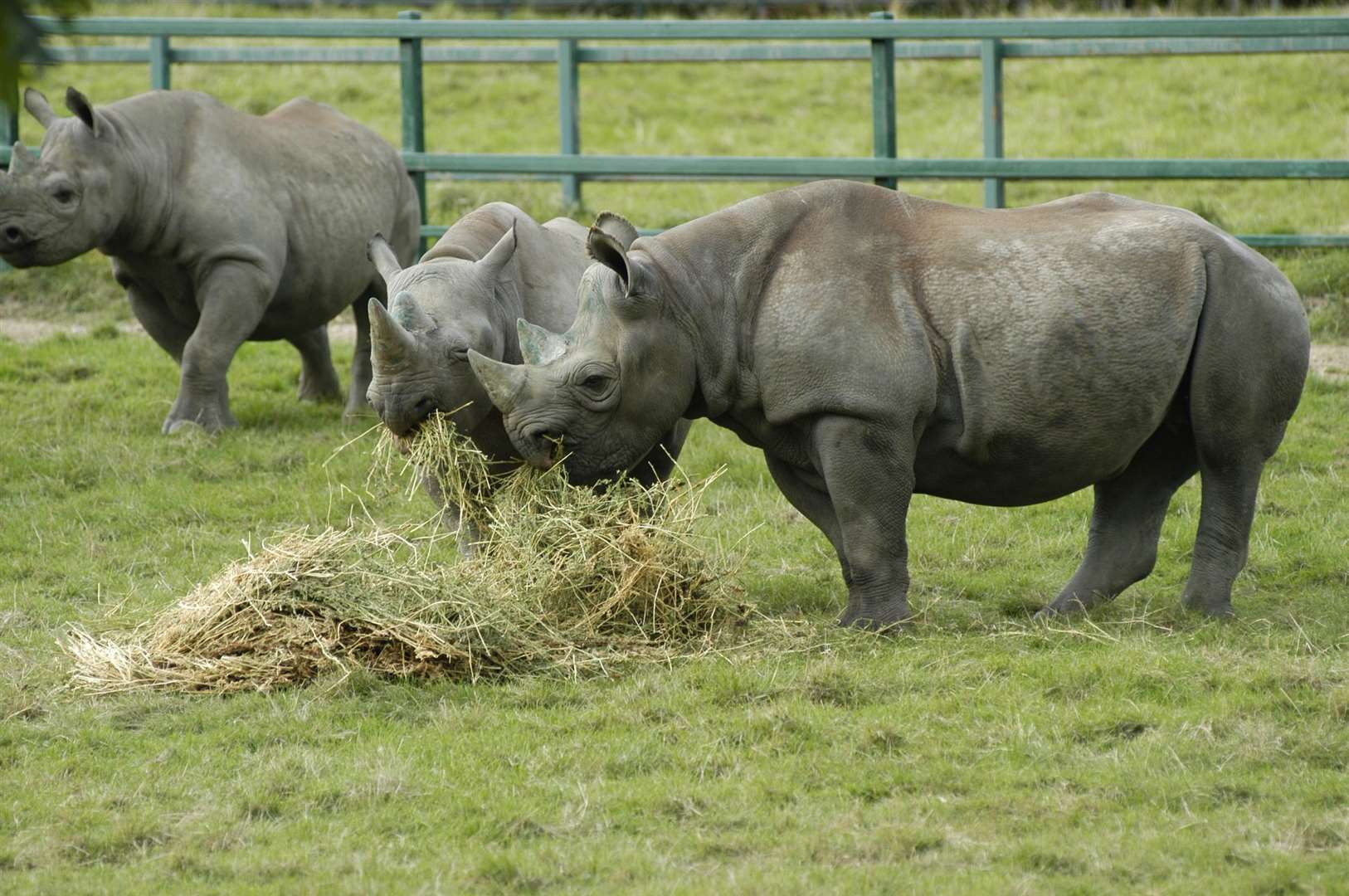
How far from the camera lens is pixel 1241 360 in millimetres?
7434

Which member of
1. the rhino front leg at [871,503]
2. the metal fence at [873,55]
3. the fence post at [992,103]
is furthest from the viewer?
the fence post at [992,103]

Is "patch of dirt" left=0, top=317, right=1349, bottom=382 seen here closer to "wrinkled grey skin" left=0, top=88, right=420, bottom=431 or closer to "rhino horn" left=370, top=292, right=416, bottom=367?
"wrinkled grey skin" left=0, top=88, right=420, bottom=431

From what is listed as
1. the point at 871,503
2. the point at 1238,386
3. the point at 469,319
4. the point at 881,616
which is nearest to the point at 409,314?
the point at 469,319

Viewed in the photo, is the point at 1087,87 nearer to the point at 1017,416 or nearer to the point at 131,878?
the point at 1017,416

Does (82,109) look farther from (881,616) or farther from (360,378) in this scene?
(881,616)

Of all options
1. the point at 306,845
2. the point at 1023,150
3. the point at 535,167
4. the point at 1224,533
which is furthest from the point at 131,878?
the point at 1023,150

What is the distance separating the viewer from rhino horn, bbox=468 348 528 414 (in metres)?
7.50

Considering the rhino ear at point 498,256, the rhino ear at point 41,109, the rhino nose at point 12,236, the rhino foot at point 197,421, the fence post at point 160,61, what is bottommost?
the rhino foot at point 197,421

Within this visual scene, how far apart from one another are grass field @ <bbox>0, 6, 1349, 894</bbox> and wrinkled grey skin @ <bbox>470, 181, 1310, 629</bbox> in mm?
622

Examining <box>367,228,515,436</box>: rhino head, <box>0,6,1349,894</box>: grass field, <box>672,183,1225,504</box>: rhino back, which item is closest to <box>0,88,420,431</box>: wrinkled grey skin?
<box>0,6,1349,894</box>: grass field

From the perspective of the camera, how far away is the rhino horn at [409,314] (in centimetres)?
793

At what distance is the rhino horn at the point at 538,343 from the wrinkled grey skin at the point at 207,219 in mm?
4480

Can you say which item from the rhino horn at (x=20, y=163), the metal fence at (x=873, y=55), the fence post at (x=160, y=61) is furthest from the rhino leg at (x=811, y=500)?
the fence post at (x=160, y=61)

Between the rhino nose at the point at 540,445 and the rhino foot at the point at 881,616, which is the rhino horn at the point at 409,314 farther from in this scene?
the rhino foot at the point at 881,616
